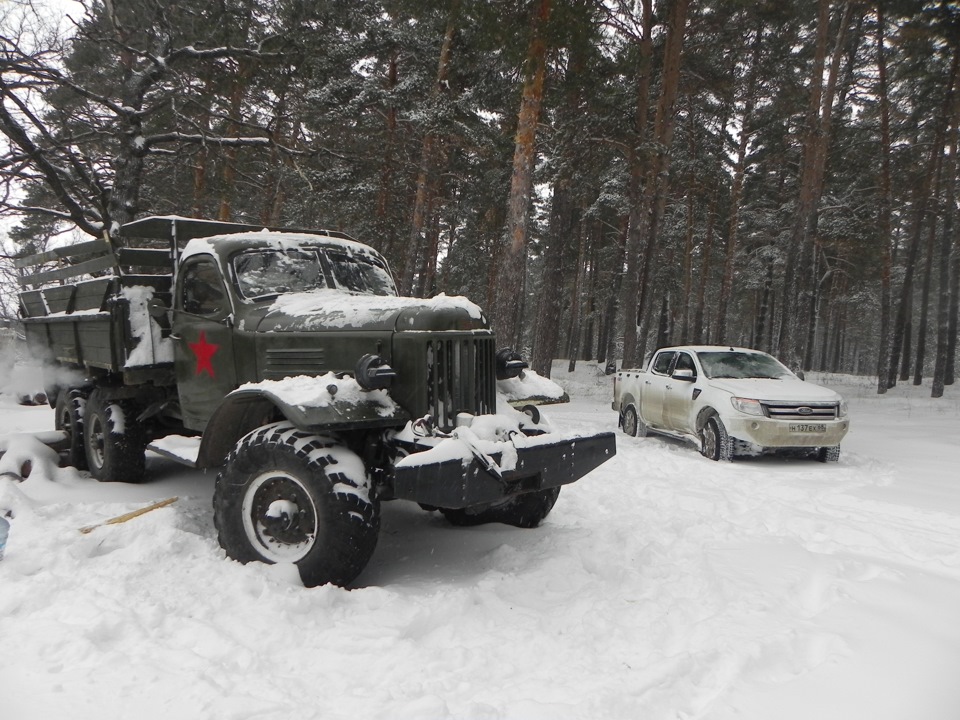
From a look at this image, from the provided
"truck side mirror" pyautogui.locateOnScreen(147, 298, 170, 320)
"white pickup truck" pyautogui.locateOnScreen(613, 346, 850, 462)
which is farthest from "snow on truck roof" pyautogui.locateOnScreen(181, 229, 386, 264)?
"white pickup truck" pyautogui.locateOnScreen(613, 346, 850, 462)

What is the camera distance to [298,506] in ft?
13.2

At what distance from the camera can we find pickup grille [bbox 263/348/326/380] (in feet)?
14.6

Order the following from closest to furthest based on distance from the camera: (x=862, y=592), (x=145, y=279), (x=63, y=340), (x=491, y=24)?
1. (x=862, y=592)
2. (x=145, y=279)
3. (x=63, y=340)
4. (x=491, y=24)

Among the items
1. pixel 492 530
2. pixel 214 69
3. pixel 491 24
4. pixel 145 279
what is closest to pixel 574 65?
pixel 491 24

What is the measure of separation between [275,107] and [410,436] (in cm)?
1288

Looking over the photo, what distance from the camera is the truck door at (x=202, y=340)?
5.08m

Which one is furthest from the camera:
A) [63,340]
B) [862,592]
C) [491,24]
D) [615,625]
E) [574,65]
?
[574,65]

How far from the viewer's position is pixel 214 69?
1377cm

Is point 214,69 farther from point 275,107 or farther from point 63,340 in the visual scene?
point 63,340

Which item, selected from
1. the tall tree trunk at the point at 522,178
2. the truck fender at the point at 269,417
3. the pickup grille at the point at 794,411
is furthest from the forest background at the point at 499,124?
the pickup grille at the point at 794,411

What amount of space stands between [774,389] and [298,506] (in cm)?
690

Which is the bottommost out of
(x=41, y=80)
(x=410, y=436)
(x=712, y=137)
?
(x=410, y=436)

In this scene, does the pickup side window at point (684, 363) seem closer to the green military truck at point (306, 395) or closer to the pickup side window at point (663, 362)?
the pickup side window at point (663, 362)

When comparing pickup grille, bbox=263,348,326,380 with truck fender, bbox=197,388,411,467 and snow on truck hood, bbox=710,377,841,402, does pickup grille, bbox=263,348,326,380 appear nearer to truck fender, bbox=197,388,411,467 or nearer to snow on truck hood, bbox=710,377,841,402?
truck fender, bbox=197,388,411,467
